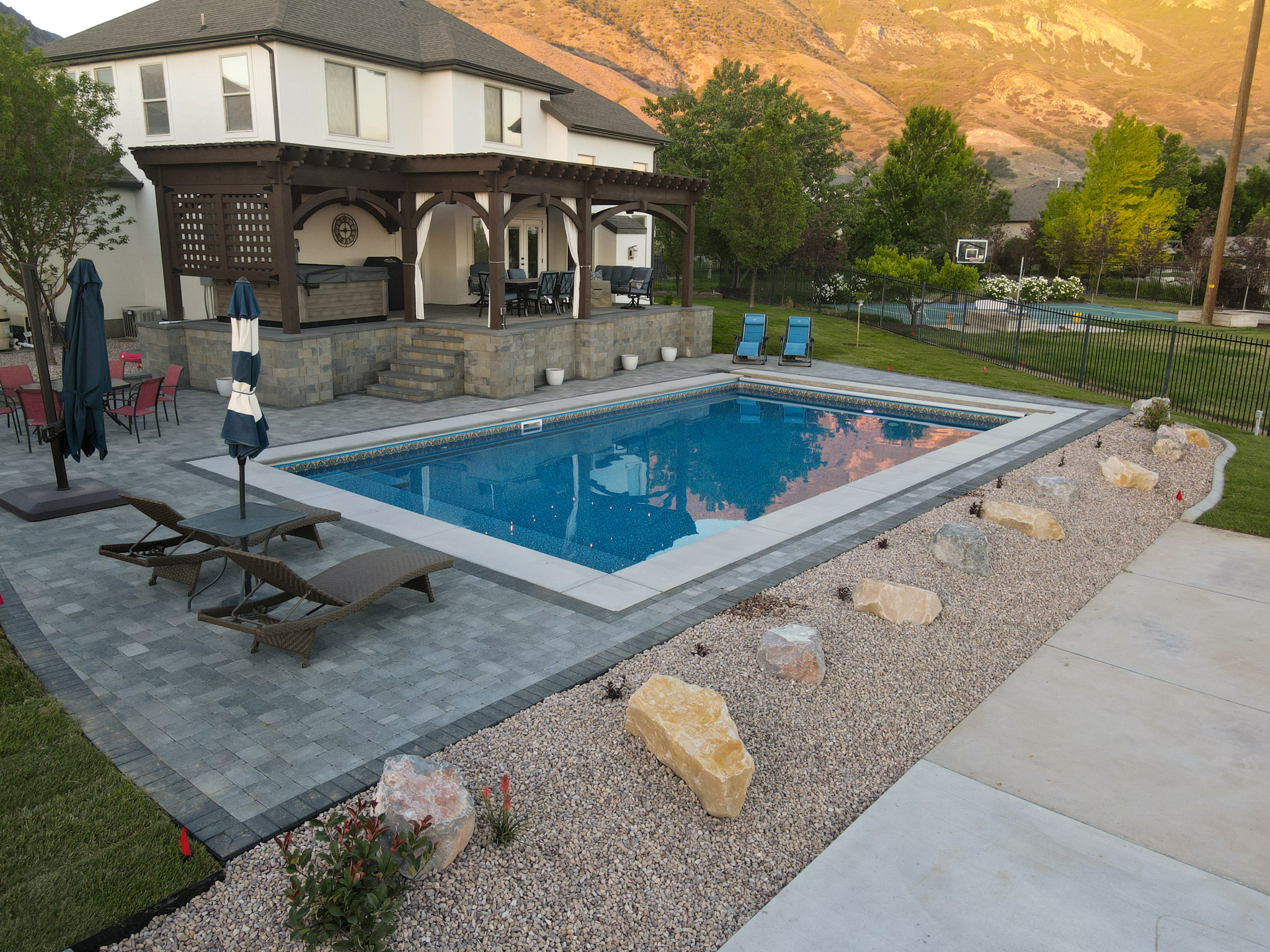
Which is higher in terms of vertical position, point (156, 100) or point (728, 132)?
point (728, 132)

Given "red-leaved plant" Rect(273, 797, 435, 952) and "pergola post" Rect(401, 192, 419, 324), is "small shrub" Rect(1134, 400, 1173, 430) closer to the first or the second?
"pergola post" Rect(401, 192, 419, 324)

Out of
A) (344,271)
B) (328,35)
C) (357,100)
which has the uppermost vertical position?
(328,35)

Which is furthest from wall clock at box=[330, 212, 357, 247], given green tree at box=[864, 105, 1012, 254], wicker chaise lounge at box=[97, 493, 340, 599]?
green tree at box=[864, 105, 1012, 254]

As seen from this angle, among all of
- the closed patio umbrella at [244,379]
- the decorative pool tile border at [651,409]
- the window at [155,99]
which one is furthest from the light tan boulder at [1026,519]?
the window at [155,99]

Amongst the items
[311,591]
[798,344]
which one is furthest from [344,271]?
[311,591]

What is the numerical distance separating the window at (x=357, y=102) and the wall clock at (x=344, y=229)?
187cm

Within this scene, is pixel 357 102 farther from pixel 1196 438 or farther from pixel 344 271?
pixel 1196 438

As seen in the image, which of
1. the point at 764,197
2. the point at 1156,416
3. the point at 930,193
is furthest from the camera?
the point at 930,193

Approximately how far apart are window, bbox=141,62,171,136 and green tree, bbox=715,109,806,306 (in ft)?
51.7

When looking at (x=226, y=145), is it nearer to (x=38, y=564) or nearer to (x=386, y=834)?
(x=38, y=564)

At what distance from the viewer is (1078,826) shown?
15.0 ft

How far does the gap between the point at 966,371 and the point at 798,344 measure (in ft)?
13.3

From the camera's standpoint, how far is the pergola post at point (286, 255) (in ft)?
48.9

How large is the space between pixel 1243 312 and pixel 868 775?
3573 centimetres
